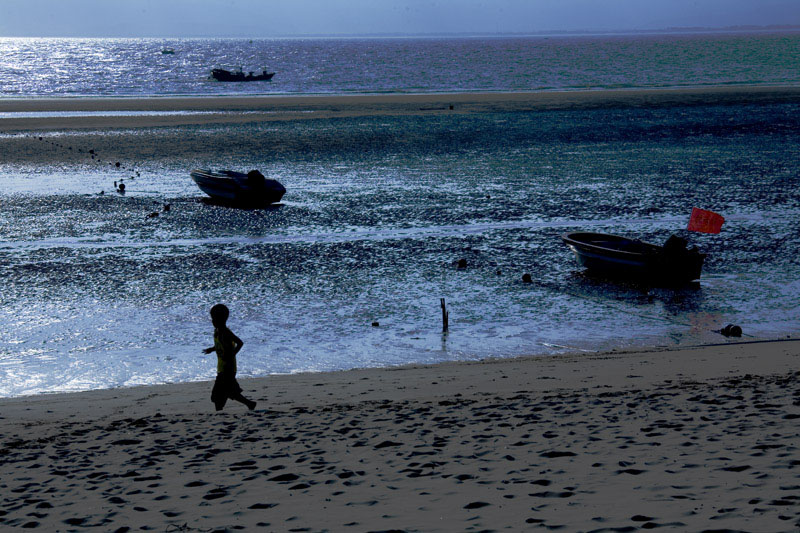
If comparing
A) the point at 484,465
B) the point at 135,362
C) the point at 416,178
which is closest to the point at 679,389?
the point at 484,465

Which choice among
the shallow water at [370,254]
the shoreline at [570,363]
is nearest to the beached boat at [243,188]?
the shallow water at [370,254]

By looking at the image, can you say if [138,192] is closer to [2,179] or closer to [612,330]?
[2,179]

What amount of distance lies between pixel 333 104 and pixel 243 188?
141ft

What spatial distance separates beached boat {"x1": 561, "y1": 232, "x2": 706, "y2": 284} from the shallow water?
0.46 meters

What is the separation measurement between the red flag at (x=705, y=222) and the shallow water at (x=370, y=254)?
889mm

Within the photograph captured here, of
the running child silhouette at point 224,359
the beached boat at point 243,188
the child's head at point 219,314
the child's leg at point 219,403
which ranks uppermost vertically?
the beached boat at point 243,188

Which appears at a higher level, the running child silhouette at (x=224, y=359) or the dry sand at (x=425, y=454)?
the running child silhouette at (x=224, y=359)

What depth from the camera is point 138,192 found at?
106ft

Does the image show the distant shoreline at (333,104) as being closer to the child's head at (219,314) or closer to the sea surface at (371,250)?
the sea surface at (371,250)

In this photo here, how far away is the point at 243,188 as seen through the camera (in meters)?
30.1

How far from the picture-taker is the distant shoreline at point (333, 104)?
60.0 m

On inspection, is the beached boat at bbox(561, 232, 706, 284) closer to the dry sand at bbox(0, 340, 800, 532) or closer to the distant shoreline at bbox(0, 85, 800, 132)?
the dry sand at bbox(0, 340, 800, 532)

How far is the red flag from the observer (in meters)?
21.9

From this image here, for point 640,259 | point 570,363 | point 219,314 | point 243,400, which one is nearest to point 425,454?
point 243,400
